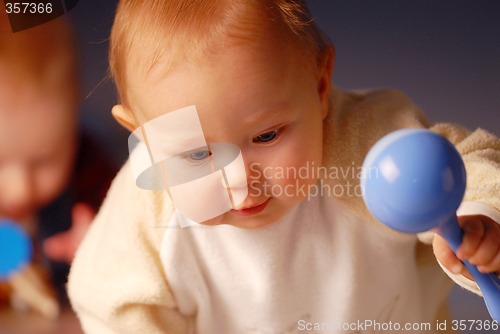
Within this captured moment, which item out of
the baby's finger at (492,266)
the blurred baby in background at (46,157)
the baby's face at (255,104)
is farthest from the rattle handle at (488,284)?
the blurred baby in background at (46,157)

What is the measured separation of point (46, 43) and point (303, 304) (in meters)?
0.25

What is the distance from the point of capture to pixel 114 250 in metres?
0.50

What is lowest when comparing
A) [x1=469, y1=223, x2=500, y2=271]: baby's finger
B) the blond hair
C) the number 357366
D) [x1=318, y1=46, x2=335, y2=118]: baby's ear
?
[x1=469, y1=223, x2=500, y2=271]: baby's finger

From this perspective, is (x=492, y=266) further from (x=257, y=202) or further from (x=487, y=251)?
(x=257, y=202)

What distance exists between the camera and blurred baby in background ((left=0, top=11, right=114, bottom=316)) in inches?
18.7

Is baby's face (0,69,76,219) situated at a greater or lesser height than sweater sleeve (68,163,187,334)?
greater

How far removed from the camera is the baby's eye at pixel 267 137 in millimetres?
408

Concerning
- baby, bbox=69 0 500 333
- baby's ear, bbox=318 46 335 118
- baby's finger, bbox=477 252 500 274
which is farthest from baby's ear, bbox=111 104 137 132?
baby's finger, bbox=477 252 500 274

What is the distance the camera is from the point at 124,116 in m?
0.45

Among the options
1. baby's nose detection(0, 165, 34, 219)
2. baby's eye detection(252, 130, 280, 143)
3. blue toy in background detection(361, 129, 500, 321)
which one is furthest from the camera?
baby's nose detection(0, 165, 34, 219)

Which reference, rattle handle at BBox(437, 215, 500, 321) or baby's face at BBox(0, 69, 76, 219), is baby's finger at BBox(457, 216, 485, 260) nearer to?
rattle handle at BBox(437, 215, 500, 321)

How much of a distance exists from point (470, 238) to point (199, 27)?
0.18 meters

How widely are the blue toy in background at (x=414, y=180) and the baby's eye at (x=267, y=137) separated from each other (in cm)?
9

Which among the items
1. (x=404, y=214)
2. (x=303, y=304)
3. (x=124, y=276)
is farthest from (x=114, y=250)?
(x=404, y=214)
